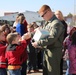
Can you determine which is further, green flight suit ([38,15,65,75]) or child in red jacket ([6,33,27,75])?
child in red jacket ([6,33,27,75])

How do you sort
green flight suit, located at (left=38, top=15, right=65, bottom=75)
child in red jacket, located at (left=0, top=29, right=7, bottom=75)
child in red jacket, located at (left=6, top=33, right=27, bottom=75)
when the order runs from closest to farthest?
green flight suit, located at (left=38, top=15, right=65, bottom=75) < child in red jacket, located at (left=6, top=33, right=27, bottom=75) < child in red jacket, located at (left=0, top=29, right=7, bottom=75)

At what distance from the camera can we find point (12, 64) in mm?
5176

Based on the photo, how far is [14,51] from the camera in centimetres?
510

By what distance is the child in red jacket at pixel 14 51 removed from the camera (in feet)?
16.8

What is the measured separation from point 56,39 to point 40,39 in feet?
0.87

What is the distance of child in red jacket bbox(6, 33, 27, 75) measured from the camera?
202 inches

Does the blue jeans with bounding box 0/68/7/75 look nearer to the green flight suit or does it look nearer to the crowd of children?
the crowd of children

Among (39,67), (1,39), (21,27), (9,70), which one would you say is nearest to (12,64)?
(9,70)

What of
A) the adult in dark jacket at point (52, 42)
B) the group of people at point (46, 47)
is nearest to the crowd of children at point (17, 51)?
the group of people at point (46, 47)

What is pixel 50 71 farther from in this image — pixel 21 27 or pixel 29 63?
pixel 29 63

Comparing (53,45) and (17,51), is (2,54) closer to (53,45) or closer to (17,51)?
(17,51)

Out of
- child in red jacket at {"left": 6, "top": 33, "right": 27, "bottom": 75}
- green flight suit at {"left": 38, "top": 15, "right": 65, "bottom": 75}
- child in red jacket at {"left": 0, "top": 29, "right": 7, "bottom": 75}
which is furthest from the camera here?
child in red jacket at {"left": 0, "top": 29, "right": 7, "bottom": 75}

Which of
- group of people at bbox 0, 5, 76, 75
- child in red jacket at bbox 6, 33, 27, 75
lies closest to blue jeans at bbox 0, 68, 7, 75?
group of people at bbox 0, 5, 76, 75

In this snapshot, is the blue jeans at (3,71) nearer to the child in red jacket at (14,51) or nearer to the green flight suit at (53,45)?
the child in red jacket at (14,51)
